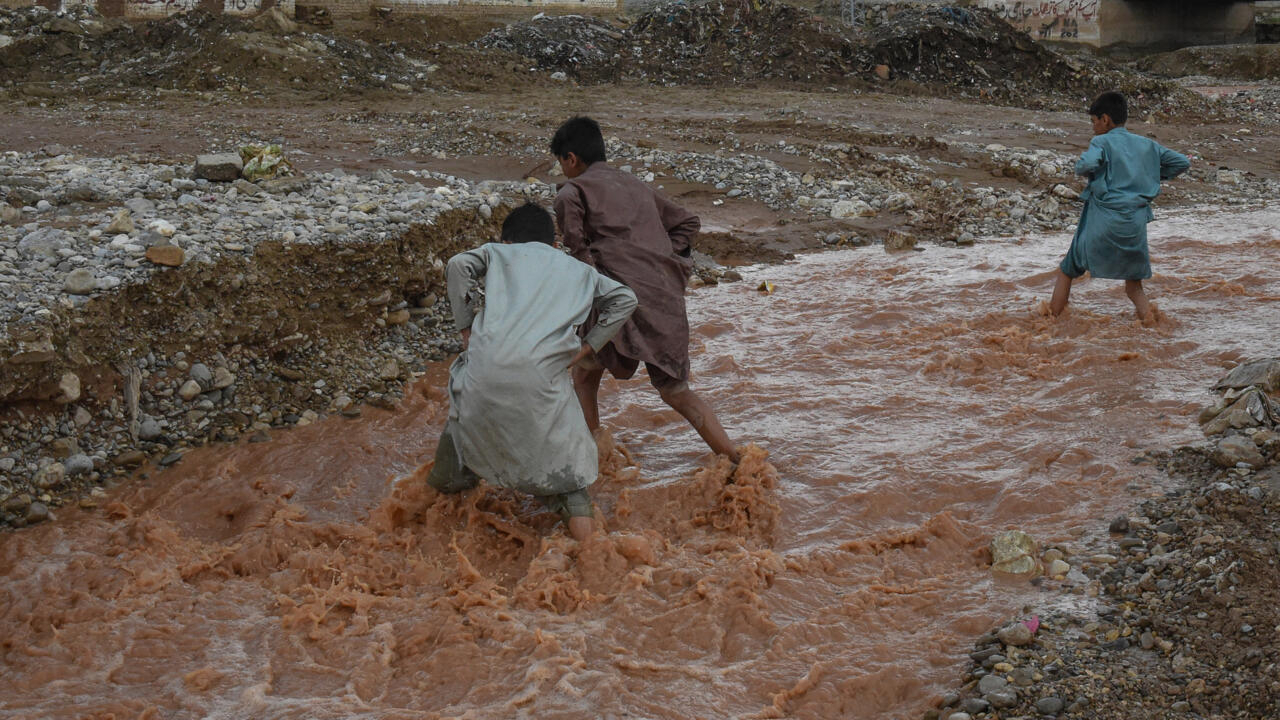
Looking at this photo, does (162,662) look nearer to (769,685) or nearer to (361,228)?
(769,685)

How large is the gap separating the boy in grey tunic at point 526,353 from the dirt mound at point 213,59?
38.8 ft

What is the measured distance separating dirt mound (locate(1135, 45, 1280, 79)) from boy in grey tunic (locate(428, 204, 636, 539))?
23.3 m

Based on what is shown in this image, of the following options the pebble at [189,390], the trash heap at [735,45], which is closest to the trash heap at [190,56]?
the trash heap at [735,45]

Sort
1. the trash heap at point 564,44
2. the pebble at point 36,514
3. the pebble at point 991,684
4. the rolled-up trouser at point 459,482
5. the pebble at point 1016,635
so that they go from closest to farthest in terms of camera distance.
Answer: the pebble at point 991,684 → the pebble at point 1016,635 → the rolled-up trouser at point 459,482 → the pebble at point 36,514 → the trash heap at point 564,44

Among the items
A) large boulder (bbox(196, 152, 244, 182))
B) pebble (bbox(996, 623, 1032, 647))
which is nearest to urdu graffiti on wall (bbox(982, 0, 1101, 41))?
large boulder (bbox(196, 152, 244, 182))

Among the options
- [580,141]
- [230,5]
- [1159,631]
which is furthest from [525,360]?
[230,5]

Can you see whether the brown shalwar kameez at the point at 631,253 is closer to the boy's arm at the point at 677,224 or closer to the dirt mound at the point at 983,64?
the boy's arm at the point at 677,224

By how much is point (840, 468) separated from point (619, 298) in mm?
1775

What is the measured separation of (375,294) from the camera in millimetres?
6285

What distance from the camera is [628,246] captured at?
14.2ft

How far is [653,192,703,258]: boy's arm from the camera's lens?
14.8 feet

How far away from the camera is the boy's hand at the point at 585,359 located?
12.6ft

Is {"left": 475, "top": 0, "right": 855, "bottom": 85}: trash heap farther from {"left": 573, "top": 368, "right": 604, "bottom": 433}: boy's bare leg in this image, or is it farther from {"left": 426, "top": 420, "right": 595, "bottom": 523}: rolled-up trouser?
{"left": 426, "top": 420, "right": 595, "bottom": 523}: rolled-up trouser

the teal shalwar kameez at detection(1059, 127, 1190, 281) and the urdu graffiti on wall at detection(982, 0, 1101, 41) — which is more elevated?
the urdu graffiti on wall at detection(982, 0, 1101, 41)
